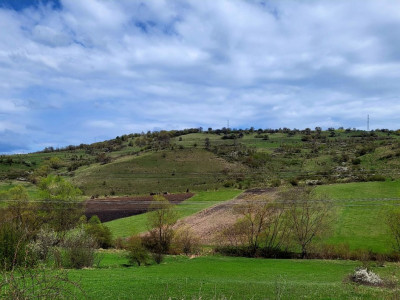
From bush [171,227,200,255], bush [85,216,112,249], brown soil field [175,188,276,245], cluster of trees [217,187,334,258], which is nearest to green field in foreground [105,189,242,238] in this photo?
brown soil field [175,188,276,245]

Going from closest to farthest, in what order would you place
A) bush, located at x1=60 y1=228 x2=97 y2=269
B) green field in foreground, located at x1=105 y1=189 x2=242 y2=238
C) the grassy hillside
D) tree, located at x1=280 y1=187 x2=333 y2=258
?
bush, located at x1=60 y1=228 x2=97 y2=269, tree, located at x1=280 y1=187 x2=333 y2=258, green field in foreground, located at x1=105 y1=189 x2=242 y2=238, the grassy hillside

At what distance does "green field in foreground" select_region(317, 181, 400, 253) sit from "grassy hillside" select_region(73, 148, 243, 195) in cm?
3475

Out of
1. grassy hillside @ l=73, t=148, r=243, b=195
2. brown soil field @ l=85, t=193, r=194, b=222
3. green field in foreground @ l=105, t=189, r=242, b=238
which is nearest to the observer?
green field in foreground @ l=105, t=189, r=242, b=238

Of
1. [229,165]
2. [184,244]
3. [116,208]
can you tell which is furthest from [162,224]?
[229,165]

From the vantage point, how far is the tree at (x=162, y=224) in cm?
5150

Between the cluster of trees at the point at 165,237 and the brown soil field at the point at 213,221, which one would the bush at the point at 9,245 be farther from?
the brown soil field at the point at 213,221

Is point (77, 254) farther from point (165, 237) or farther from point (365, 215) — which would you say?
point (365, 215)

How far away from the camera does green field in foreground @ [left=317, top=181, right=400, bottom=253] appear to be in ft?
160

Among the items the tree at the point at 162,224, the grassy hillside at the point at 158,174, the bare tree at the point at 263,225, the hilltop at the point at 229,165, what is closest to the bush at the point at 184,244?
the tree at the point at 162,224

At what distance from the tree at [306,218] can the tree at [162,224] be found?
1664 cm

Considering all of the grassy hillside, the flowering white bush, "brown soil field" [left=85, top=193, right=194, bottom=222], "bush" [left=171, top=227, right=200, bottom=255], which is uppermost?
the grassy hillside

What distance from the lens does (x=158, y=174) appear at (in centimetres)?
10388

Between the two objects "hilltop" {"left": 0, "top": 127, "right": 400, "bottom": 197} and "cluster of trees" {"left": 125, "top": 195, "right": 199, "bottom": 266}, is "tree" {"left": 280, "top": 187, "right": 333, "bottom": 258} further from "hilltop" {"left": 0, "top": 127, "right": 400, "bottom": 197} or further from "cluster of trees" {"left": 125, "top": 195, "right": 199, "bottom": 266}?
"hilltop" {"left": 0, "top": 127, "right": 400, "bottom": 197}

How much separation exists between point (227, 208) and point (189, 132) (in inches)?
4490
